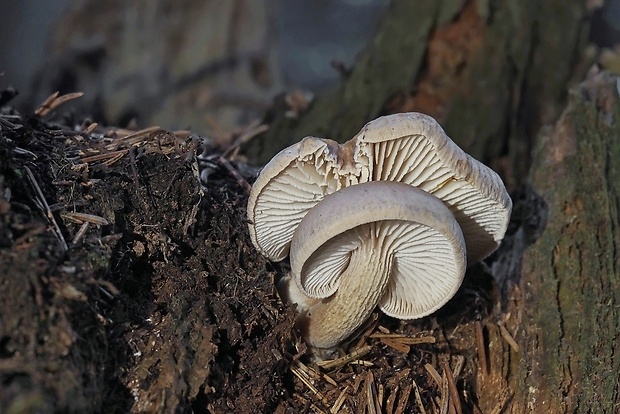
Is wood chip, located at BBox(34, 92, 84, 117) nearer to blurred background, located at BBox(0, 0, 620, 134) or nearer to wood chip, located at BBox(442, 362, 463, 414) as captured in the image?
wood chip, located at BBox(442, 362, 463, 414)

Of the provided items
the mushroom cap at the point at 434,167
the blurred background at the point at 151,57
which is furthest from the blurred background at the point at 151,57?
the mushroom cap at the point at 434,167

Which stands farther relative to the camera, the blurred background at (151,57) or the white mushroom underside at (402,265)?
the blurred background at (151,57)

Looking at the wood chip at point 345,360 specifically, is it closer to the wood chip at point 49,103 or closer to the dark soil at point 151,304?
the dark soil at point 151,304

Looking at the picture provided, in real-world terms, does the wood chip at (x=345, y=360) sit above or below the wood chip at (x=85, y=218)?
below

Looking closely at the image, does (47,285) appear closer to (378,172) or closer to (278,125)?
(378,172)

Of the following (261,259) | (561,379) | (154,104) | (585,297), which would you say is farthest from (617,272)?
(154,104)

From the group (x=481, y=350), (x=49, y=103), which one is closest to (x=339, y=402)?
(x=481, y=350)

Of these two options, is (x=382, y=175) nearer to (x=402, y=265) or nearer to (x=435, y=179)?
(x=435, y=179)

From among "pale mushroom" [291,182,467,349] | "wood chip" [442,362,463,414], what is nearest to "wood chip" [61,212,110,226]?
"pale mushroom" [291,182,467,349]
